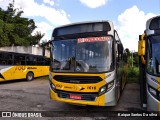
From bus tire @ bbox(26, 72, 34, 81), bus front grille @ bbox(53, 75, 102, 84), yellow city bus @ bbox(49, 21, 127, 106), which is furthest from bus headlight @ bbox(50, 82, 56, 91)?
bus tire @ bbox(26, 72, 34, 81)

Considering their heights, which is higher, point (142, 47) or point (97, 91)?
point (142, 47)

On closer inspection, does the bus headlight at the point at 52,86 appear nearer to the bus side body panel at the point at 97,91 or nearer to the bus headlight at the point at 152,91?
the bus side body panel at the point at 97,91

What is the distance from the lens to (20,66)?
1722 centimetres

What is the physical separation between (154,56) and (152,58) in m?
0.08

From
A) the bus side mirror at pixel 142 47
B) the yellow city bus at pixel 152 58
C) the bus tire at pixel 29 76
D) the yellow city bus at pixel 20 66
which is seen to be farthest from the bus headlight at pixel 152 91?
the bus tire at pixel 29 76

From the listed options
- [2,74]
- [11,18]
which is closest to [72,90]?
[2,74]

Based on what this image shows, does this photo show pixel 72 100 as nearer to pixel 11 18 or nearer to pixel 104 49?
pixel 104 49

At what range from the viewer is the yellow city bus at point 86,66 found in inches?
263

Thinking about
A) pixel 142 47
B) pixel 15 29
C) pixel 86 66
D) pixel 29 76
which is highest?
pixel 15 29

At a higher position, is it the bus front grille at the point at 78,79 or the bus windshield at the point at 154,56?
the bus windshield at the point at 154,56

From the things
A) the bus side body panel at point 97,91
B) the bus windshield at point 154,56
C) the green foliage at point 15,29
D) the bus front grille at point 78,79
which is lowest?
the bus side body panel at point 97,91

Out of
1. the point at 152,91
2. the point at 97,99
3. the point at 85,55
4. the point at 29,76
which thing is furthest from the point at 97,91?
the point at 29,76

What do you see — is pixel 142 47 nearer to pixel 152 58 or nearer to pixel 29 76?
pixel 152 58

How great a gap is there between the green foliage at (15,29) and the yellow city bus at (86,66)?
2401cm
